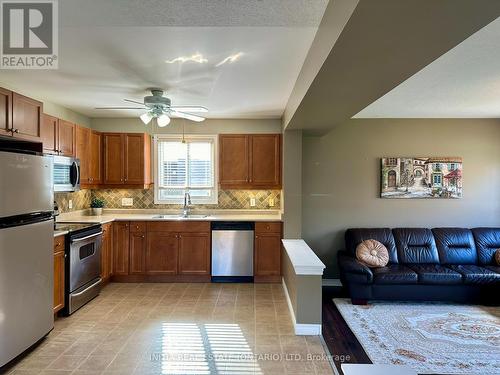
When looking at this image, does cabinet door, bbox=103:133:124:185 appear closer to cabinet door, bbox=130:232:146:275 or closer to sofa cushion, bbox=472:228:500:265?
cabinet door, bbox=130:232:146:275

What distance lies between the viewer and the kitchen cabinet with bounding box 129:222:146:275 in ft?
14.7

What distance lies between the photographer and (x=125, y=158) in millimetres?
4750

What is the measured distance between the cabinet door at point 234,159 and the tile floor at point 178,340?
178cm

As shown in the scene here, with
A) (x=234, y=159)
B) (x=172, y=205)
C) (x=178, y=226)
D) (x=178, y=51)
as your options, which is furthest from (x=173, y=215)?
(x=178, y=51)

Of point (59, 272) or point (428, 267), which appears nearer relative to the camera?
point (59, 272)

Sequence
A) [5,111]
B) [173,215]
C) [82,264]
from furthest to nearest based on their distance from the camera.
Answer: [173,215] < [82,264] < [5,111]

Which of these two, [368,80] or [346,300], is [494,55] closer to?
[368,80]

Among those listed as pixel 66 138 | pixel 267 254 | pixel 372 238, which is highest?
pixel 66 138

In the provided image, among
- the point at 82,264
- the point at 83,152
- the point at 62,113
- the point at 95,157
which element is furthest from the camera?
the point at 95,157

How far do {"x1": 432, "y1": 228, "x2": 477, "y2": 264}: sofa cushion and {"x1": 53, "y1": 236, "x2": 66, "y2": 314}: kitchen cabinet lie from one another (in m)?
4.85

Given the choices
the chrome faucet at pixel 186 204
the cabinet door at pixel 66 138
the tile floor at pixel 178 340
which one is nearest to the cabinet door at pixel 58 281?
the tile floor at pixel 178 340

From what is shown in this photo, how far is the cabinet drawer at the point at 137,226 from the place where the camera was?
4.47m

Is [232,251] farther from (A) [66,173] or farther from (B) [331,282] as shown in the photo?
(A) [66,173]

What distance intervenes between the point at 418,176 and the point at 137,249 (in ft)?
14.6
